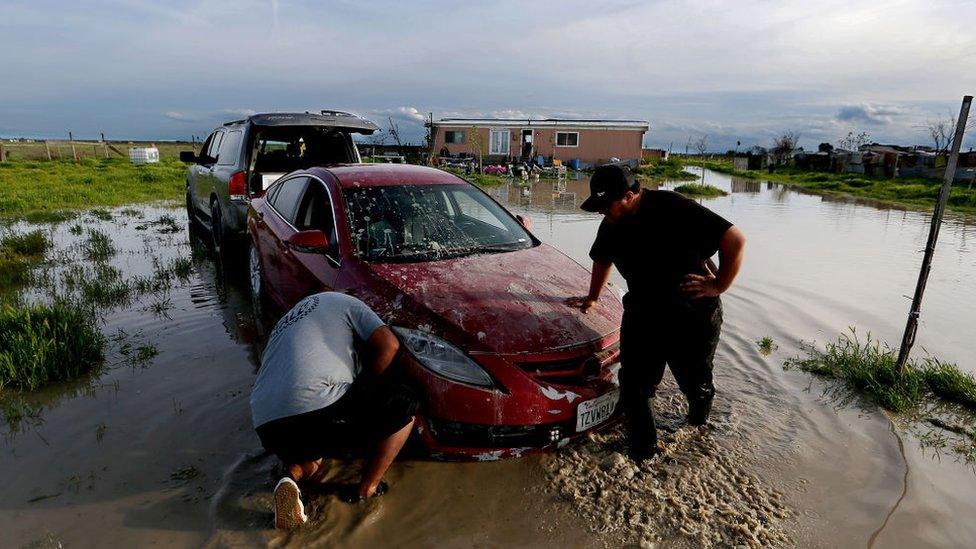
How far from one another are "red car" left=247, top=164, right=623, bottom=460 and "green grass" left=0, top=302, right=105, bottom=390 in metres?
1.44

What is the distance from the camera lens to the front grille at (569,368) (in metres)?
2.85

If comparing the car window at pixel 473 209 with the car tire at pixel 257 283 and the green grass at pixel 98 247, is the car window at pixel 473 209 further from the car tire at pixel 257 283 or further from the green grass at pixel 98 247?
the green grass at pixel 98 247

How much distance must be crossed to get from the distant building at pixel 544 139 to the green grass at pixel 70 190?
17.9 metres

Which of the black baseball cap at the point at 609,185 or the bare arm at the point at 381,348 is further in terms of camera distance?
the black baseball cap at the point at 609,185

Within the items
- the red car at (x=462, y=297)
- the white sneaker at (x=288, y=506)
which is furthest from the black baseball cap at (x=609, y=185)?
the white sneaker at (x=288, y=506)

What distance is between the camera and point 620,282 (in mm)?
7273

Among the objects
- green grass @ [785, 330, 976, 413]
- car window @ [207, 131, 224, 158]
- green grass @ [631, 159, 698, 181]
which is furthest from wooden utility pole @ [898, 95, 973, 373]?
green grass @ [631, 159, 698, 181]

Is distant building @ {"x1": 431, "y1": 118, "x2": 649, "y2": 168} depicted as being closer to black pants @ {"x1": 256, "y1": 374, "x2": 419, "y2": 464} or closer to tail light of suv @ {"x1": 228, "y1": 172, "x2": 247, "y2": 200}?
tail light of suv @ {"x1": 228, "y1": 172, "x2": 247, "y2": 200}

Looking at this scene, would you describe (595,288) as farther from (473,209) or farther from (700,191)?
(700,191)

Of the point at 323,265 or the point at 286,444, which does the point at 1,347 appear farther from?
the point at 286,444

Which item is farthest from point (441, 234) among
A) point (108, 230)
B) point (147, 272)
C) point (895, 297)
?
point (108, 230)

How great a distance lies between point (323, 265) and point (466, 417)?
1662 mm

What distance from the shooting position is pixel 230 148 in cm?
739

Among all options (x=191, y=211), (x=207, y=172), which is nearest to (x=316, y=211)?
(x=207, y=172)
